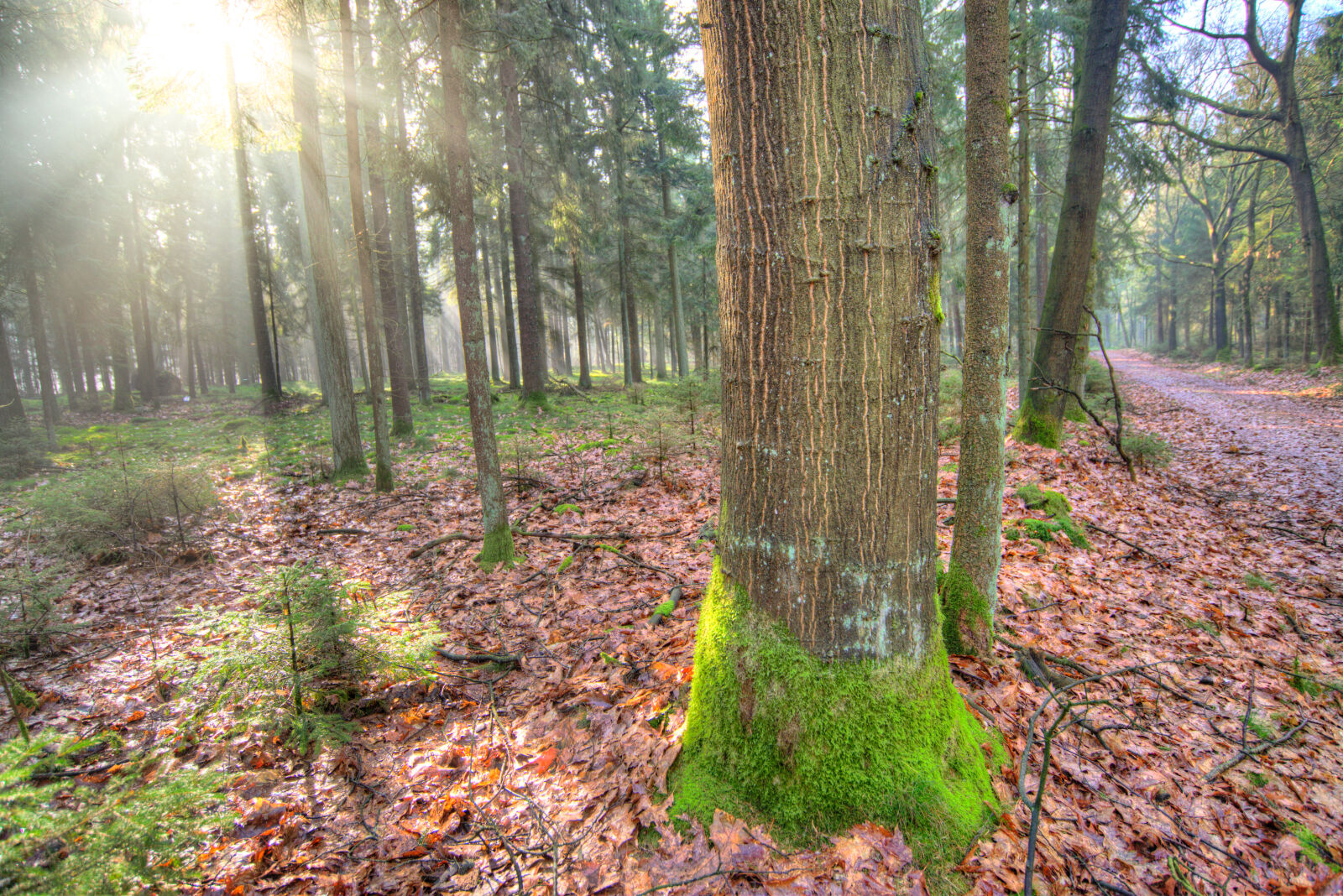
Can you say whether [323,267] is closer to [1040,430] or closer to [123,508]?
[123,508]

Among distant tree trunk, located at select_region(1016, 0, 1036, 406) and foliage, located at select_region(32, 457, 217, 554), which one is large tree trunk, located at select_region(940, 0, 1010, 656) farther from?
foliage, located at select_region(32, 457, 217, 554)

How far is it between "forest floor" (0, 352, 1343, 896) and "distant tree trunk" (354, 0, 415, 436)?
4846 millimetres

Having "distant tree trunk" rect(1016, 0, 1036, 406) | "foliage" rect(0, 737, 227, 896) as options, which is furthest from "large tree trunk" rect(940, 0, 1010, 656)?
"distant tree trunk" rect(1016, 0, 1036, 406)

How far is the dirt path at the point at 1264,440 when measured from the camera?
6.52 meters

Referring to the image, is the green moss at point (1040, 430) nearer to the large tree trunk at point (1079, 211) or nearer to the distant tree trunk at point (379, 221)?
the large tree trunk at point (1079, 211)

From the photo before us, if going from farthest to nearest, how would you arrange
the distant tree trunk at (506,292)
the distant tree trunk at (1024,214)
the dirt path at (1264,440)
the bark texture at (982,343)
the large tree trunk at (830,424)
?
the distant tree trunk at (506,292), the distant tree trunk at (1024,214), the dirt path at (1264,440), the bark texture at (982,343), the large tree trunk at (830,424)

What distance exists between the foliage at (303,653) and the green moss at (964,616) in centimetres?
310

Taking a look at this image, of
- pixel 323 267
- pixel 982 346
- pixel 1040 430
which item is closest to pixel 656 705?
pixel 982 346

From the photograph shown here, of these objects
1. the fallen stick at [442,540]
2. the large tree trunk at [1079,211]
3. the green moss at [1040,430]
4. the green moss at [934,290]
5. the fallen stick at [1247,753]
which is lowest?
the fallen stick at [1247,753]

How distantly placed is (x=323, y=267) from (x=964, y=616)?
9.67 m

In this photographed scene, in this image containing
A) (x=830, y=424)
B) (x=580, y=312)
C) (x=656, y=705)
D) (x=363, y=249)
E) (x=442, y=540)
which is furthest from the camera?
(x=580, y=312)

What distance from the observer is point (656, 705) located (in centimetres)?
280

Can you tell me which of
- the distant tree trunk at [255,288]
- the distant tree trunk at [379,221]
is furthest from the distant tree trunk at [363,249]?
the distant tree trunk at [255,288]

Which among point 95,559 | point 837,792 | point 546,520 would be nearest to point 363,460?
point 95,559
